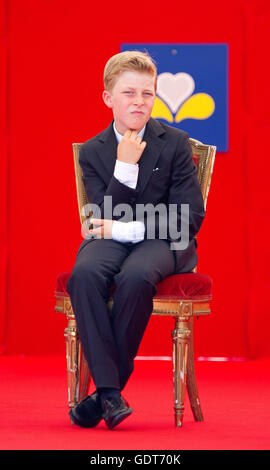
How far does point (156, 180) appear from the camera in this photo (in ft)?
9.42

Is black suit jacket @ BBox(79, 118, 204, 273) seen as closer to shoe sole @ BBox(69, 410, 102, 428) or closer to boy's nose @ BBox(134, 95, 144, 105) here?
boy's nose @ BBox(134, 95, 144, 105)

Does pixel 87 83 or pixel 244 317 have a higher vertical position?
pixel 87 83

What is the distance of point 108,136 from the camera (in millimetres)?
2955

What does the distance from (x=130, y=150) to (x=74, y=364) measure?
749mm

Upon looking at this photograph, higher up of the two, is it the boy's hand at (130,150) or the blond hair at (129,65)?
the blond hair at (129,65)

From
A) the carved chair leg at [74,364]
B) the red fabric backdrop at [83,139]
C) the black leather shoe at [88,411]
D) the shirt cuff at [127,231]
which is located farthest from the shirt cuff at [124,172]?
the red fabric backdrop at [83,139]

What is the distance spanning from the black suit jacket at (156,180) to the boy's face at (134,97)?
9 cm

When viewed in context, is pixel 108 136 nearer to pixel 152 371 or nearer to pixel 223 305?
pixel 152 371

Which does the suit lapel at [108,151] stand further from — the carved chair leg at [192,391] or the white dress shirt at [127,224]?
the carved chair leg at [192,391]

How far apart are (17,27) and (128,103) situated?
2479mm

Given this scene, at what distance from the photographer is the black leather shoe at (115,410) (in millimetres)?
2410

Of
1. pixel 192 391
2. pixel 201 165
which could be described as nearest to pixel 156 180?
pixel 201 165
